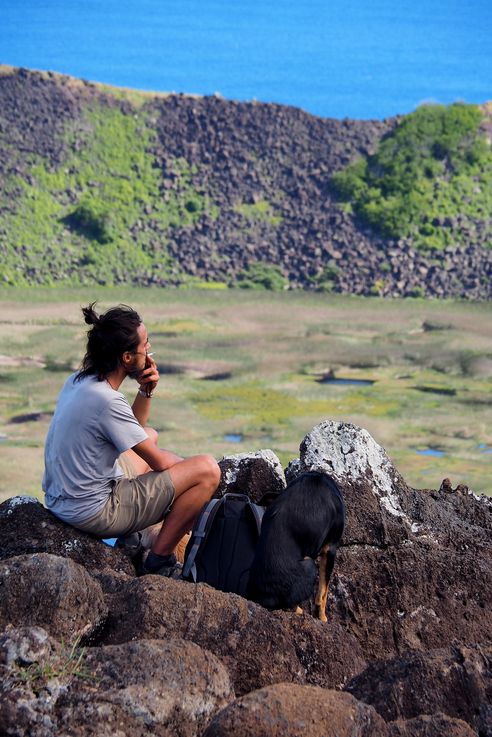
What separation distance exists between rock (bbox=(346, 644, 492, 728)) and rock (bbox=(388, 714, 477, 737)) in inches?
14.5

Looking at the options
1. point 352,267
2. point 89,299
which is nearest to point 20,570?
point 89,299

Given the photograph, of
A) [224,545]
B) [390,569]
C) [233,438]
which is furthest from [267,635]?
[233,438]

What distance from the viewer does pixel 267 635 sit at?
5.21m

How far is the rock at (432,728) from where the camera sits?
13.9ft

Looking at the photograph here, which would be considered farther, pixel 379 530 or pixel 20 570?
pixel 379 530

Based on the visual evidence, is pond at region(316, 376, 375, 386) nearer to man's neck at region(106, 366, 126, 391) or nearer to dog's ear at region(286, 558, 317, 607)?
man's neck at region(106, 366, 126, 391)

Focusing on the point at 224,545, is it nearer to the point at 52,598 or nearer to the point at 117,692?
the point at 52,598

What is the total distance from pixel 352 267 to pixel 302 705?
37554 millimetres

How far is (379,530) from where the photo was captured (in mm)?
6926

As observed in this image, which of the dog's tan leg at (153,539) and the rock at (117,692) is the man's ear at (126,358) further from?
the rock at (117,692)

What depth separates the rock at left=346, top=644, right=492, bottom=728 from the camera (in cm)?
475

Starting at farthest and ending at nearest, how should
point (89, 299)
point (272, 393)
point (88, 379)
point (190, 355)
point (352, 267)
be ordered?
1. point (352, 267)
2. point (89, 299)
3. point (190, 355)
4. point (272, 393)
5. point (88, 379)

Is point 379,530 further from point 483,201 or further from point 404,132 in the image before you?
point 404,132

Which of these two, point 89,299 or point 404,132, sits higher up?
point 404,132
